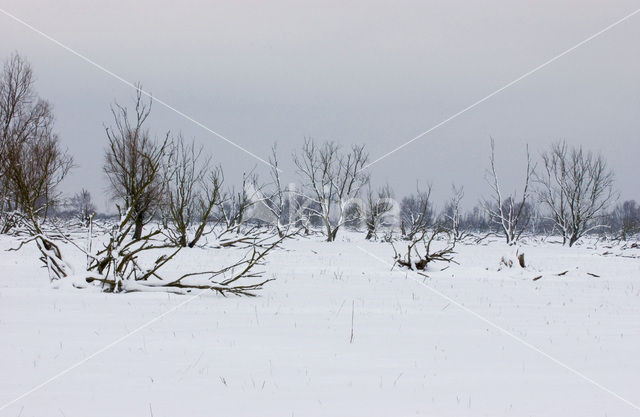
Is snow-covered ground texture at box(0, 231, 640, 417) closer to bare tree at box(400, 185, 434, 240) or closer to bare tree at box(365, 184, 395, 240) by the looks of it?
bare tree at box(400, 185, 434, 240)

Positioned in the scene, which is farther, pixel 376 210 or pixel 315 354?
pixel 376 210

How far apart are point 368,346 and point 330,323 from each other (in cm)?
114

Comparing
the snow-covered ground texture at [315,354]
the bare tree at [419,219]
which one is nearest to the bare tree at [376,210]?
the bare tree at [419,219]

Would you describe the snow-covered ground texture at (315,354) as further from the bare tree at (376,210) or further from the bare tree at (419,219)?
the bare tree at (376,210)

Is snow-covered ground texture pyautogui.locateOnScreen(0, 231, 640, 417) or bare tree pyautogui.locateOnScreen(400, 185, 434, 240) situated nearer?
snow-covered ground texture pyautogui.locateOnScreen(0, 231, 640, 417)

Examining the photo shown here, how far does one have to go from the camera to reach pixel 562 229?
110 feet

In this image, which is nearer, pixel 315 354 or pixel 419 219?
pixel 315 354

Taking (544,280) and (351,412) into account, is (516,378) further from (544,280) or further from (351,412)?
(544,280)

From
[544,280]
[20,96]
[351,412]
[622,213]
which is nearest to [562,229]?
[544,280]

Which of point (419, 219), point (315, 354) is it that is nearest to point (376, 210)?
point (419, 219)

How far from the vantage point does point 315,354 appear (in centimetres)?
418

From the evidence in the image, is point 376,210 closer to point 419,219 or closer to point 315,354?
point 419,219

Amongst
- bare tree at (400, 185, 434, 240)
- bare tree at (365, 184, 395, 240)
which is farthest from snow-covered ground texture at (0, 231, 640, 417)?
bare tree at (365, 184, 395, 240)

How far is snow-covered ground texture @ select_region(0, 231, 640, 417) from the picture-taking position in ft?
9.87
